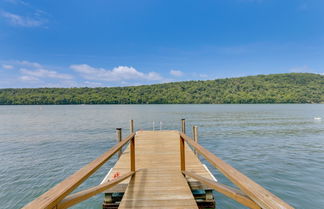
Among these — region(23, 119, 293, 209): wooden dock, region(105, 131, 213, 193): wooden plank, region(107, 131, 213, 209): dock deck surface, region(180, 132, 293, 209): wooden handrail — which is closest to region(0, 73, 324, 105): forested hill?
region(105, 131, 213, 193): wooden plank

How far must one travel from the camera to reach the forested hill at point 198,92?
89438mm

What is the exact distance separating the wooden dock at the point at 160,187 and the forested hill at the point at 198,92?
93862 millimetres

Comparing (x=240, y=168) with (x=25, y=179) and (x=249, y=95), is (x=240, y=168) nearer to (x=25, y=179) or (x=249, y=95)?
(x=25, y=179)

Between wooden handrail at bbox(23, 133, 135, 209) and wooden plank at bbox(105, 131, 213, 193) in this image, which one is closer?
wooden handrail at bbox(23, 133, 135, 209)

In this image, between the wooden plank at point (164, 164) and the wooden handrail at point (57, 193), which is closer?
the wooden handrail at point (57, 193)

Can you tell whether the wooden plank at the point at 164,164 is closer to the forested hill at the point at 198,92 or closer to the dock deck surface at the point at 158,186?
the dock deck surface at the point at 158,186

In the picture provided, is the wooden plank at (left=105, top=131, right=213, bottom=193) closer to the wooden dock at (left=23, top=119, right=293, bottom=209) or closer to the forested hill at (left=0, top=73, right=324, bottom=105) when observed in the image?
the wooden dock at (left=23, top=119, right=293, bottom=209)

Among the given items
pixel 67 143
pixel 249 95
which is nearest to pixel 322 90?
pixel 249 95

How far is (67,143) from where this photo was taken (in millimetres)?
13930

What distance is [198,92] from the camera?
10369 cm

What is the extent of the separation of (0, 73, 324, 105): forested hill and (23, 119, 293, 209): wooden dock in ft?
308

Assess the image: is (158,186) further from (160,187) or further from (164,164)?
(164,164)

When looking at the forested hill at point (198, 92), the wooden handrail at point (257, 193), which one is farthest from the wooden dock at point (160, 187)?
the forested hill at point (198, 92)

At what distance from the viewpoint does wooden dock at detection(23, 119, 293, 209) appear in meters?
1.43
